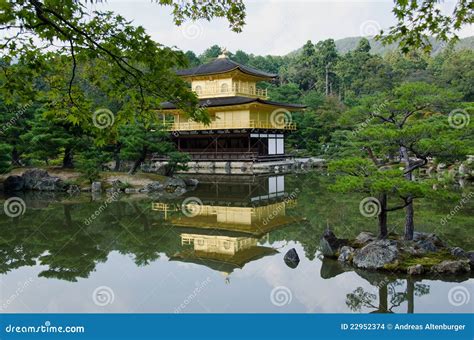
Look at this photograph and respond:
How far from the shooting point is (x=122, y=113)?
4738 mm

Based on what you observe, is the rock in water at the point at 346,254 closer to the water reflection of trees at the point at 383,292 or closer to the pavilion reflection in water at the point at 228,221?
the water reflection of trees at the point at 383,292

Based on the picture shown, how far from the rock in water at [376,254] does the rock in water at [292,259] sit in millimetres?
1086

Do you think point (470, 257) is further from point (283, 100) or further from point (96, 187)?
point (283, 100)

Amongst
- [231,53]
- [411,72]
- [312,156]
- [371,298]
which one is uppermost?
[231,53]

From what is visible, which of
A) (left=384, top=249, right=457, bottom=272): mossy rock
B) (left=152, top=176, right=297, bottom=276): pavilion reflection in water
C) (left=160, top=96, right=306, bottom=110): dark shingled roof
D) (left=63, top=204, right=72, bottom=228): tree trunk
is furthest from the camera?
(left=160, top=96, right=306, bottom=110): dark shingled roof

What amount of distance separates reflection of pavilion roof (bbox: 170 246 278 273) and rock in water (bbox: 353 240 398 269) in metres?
1.90

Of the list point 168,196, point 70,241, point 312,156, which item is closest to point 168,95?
point 70,241

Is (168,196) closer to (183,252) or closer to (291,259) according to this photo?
(183,252)

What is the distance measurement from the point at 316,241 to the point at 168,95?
644 centimetres

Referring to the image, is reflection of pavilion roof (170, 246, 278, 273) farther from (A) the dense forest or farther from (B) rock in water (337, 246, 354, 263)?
(A) the dense forest

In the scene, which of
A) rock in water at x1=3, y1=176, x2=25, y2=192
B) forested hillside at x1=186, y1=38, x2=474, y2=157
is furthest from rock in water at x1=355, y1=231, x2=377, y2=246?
rock in water at x1=3, y1=176, x2=25, y2=192

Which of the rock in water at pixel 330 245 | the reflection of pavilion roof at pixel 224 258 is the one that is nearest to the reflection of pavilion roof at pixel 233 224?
the reflection of pavilion roof at pixel 224 258

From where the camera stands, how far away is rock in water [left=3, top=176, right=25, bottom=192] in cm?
1967

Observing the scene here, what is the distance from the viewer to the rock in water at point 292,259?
26.8 ft
